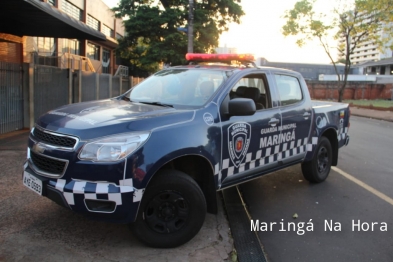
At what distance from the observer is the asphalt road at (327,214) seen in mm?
3680

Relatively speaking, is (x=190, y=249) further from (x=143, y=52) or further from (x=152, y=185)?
(x=143, y=52)

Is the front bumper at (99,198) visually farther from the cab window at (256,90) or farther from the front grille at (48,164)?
the cab window at (256,90)

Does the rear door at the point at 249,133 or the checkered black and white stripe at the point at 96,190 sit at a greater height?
the rear door at the point at 249,133

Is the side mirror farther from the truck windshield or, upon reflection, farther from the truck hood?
the truck hood

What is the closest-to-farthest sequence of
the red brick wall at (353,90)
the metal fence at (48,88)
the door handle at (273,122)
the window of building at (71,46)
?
the door handle at (273,122) → the metal fence at (48,88) → the window of building at (71,46) → the red brick wall at (353,90)

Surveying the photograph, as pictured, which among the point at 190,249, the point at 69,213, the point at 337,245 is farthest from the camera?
the point at 69,213

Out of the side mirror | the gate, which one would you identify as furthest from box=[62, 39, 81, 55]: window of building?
the side mirror

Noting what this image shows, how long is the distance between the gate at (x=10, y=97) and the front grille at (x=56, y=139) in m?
5.98

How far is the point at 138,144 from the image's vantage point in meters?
3.09

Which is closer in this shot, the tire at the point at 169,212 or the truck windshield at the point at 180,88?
the tire at the point at 169,212

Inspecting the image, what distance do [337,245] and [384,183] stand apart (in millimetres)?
2922

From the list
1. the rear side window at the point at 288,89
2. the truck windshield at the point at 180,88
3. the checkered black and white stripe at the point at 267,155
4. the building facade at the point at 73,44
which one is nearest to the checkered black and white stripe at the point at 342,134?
the checkered black and white stripe at the point at 267,155

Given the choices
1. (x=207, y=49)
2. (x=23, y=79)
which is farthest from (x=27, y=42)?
(x=207, y=49)

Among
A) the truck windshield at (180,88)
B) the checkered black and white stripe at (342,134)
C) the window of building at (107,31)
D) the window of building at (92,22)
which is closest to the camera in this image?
the truck windshield at (180,88)
